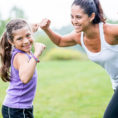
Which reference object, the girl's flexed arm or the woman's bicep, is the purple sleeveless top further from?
the woman's bicep

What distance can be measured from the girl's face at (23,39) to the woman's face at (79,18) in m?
0.46

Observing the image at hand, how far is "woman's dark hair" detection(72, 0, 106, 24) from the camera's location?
2844 mm

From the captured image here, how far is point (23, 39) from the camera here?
2629 mm

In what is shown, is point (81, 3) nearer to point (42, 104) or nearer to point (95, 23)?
point (95, 23)

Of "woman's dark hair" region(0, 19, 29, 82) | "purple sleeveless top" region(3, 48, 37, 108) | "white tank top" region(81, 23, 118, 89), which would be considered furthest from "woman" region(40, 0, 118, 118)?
"purple sleeveless top" region(3, 48, 37, 108)

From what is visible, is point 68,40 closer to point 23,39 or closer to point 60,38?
point 60,38

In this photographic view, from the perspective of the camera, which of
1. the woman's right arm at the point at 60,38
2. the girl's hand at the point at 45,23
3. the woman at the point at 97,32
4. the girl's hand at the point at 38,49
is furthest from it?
the woman's right arm at the point at 60,38

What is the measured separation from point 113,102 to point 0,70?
3.47ft

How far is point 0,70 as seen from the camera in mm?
2822

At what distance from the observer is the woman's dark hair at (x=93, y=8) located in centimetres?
284

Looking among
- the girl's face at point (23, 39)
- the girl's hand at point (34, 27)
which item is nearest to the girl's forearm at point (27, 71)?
the girl's face at point (23, 39)

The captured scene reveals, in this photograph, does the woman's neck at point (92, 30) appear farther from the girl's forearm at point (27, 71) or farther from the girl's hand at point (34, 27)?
the girl's forearm at point (27, 71)

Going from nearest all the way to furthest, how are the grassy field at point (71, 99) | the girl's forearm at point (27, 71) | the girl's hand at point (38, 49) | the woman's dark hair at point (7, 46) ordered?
the girl's forearm at point (27, 71) < the girl's hand at point (38, 49) < the woman's dark hair at point (7, 46) < the grassy field at point (71, 99)

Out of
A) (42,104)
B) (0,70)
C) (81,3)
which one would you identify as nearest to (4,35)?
(0,70)
